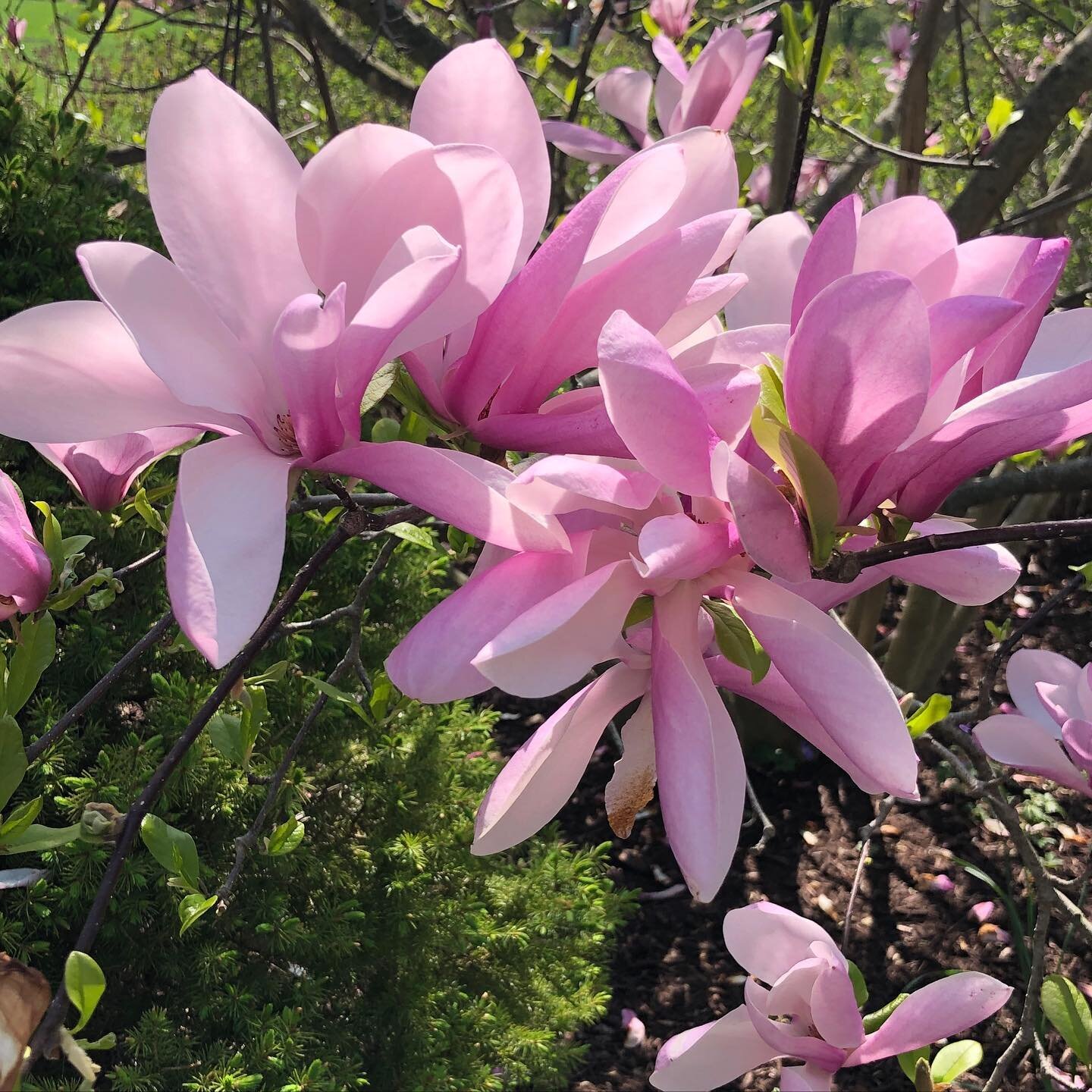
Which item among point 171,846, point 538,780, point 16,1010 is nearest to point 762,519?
point 538,780

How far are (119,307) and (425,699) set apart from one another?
0.18 metres

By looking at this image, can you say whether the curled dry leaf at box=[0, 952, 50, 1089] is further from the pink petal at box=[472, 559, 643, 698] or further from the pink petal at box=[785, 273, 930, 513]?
the pink petal at box=[785, 273, 930, 513]

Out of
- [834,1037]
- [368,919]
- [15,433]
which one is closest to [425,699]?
[15,433]

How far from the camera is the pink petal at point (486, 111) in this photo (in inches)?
17.6

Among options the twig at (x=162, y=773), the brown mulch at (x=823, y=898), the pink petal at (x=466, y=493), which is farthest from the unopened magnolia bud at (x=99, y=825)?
the brown mulch at (x=823, y=898)

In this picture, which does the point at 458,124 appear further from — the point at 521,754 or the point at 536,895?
the point at 536,895

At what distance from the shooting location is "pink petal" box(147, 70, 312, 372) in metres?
0.40

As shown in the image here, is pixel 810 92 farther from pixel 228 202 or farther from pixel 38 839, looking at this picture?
pixel 38 839

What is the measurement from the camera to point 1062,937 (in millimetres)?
2410

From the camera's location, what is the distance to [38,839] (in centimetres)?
59

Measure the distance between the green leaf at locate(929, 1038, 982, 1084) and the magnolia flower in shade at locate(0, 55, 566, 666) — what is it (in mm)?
815

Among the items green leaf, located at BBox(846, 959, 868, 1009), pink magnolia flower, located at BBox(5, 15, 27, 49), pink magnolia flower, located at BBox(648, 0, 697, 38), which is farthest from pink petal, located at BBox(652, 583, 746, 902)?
pink magnolia flower, located at BBox(5, 15, 27, 49)

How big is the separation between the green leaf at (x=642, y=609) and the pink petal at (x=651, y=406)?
8 centimetres

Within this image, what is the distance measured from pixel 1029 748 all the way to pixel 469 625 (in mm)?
757
